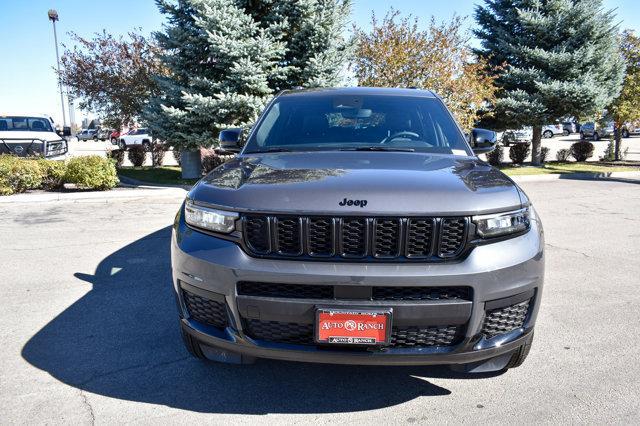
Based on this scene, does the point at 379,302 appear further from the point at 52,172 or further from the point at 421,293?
the point at 52,172

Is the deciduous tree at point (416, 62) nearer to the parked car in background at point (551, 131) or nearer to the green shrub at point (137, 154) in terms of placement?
the green shrub at point (137, 154)

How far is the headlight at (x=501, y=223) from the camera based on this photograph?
7.54 ft

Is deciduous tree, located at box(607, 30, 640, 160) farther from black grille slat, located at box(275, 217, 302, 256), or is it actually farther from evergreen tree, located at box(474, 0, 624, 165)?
black grille slat, located at box(275, 217, 302, 256)

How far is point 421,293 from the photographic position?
2.21 meters

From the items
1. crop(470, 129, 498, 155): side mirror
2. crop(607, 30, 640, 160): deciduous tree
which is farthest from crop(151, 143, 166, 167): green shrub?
crop(607, 30, 640, 160): deciduous tree

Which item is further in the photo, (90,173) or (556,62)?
(556,62)

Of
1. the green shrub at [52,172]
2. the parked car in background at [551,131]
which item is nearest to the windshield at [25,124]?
the green shrub at [52,172]

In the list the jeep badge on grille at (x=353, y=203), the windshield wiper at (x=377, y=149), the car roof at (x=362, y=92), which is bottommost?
the jeep badge on grille at (x=353, y=203)

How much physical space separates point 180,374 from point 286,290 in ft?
3.86

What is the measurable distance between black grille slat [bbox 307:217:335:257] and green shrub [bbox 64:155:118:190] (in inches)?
408

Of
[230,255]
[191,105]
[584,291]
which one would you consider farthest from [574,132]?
[230,255]

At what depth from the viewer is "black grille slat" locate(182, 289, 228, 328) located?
2.35m

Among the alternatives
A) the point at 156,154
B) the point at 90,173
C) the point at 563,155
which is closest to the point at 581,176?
the point at 563,155

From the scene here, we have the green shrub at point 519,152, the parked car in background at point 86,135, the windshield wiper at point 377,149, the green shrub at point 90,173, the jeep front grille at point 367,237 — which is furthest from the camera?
the parked car in background at point 86,135
